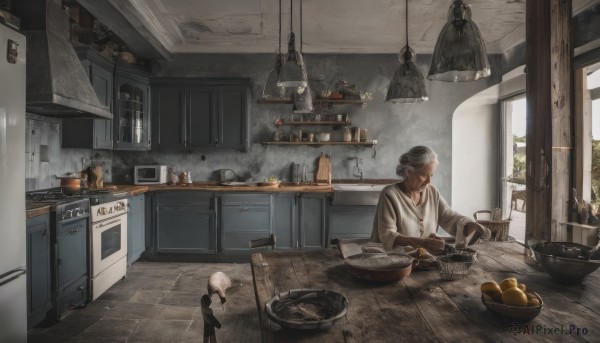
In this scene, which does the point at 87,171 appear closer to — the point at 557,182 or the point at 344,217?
the point at 344,217

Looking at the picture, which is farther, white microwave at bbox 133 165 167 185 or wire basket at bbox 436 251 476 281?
white microwave at bbox 133 165 167 185

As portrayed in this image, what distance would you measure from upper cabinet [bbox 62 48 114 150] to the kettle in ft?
5.55

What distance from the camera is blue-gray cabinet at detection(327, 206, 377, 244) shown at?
5.16 m

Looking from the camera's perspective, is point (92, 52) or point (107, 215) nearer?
point (107, 215)

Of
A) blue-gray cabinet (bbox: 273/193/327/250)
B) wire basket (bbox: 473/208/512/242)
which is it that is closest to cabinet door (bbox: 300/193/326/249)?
blue-gray cabinet (bbox: 273/193/327/250)

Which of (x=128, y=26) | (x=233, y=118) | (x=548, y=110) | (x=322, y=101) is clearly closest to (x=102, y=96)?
(x=128, y=26)

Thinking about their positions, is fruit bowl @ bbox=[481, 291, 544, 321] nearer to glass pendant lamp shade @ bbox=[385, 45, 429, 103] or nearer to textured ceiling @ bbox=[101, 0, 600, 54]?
glass pendant lamp shade @ bbox=[385, 45, 429, 103]

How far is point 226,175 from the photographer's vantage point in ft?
19.6

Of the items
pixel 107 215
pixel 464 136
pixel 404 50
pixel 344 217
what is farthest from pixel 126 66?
pixel 464 136

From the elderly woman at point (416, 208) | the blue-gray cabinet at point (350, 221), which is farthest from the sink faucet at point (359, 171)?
the elderly woman at point (416, 208)

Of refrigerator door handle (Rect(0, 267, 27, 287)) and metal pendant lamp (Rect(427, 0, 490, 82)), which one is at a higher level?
metal pendant lamp (Rect(427, 0, 490, 82))

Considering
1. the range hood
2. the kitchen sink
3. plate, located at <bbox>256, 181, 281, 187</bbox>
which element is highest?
the range hood

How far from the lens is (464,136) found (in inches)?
247

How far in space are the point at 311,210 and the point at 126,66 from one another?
3.14 metres
